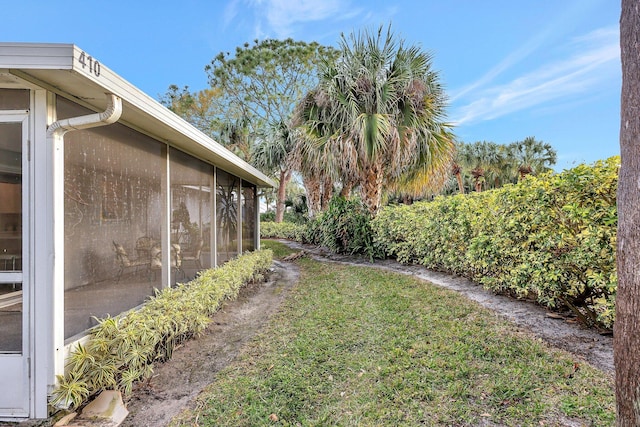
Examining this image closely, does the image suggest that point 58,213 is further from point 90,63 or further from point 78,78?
point 90,63

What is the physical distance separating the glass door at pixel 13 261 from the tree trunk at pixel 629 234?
3.76 m

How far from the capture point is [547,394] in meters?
2.42

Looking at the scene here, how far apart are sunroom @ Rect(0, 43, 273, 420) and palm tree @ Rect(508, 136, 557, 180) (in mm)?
28647

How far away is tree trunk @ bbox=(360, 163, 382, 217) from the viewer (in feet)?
31.5

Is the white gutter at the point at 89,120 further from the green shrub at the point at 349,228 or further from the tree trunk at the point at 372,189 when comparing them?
the green shrub at the point at 349,228

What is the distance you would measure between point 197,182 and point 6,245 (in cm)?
303

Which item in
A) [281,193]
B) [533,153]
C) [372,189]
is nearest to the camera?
[372,189]

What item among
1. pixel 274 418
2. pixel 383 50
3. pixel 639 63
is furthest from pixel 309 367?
pixel 383 50

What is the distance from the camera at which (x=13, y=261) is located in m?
2.53

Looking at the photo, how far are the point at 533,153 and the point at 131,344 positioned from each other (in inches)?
1202

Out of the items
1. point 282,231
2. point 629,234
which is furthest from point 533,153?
point 629,234

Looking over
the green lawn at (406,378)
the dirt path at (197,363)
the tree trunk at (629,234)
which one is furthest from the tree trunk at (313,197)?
the tree trunk at (629,234)

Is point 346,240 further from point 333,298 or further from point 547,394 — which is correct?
point 547,394

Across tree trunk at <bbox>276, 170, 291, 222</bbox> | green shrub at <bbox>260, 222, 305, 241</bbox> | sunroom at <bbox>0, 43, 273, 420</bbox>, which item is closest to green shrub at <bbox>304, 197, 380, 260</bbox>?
green shrub at <bbox>260, 222, 305, 241</bbox>
